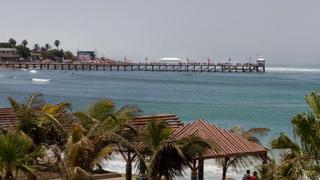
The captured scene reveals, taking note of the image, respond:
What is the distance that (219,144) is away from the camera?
15.3m

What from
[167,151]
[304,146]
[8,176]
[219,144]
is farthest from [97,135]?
[304,146]

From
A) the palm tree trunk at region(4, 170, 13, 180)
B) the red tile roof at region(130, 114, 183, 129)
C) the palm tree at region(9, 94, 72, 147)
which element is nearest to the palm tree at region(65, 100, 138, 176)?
the red tile roof at region(130, 114, 183, 129)

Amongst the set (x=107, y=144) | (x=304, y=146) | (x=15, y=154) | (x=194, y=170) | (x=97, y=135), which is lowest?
(x=194, y=170)

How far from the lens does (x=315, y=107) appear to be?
33.7 ft

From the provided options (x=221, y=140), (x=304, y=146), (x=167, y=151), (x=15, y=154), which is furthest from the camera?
(x=221, y=140)

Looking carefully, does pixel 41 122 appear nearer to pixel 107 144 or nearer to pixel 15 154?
pixel 107 144

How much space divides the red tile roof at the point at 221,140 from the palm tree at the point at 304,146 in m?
4.50

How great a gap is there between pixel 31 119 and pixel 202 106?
56178 mm

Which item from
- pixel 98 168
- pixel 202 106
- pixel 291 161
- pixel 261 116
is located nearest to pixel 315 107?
pixel 291 161

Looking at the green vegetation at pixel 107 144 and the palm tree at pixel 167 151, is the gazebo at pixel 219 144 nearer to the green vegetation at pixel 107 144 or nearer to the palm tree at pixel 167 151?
the palm tree at pixel 167 151

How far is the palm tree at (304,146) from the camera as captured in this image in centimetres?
986

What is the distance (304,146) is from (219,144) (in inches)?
202

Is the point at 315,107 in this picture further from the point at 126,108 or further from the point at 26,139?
the point at 126,108

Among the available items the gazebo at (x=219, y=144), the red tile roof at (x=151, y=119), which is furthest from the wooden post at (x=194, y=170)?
the red tile roof at (x=151, y=119)
